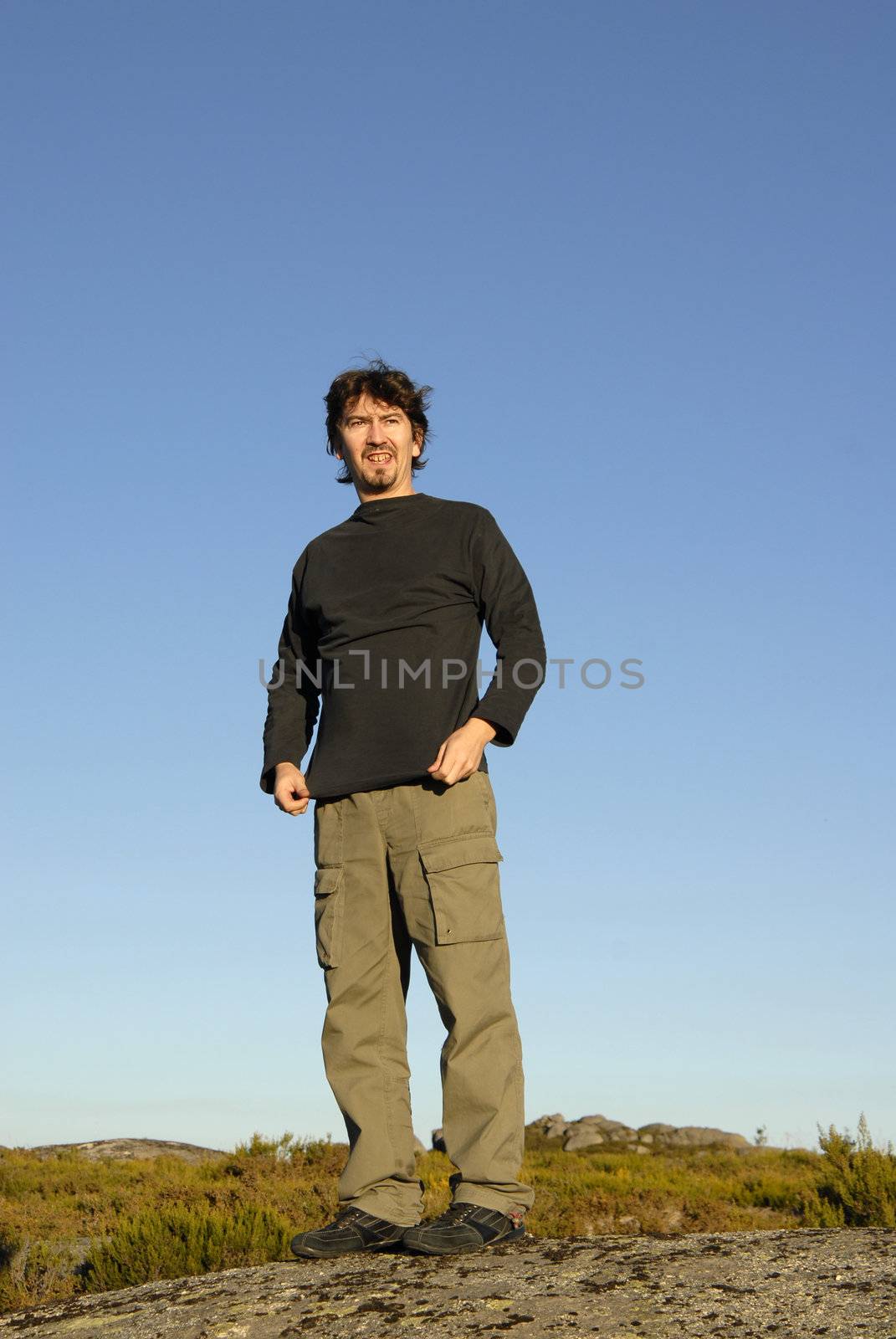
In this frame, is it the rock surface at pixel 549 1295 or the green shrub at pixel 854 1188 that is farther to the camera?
the green shrub at pixel 854 1188

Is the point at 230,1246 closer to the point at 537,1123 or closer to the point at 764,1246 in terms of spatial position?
the point at 764,1246

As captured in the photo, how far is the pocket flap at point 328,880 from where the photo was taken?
14.0ft

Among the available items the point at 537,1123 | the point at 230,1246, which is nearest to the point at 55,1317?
the point at 230,1246

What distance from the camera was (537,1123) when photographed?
19.2 meters

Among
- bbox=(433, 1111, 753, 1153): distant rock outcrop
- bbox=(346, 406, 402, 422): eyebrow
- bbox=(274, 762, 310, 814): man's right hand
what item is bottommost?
bbox=(433, 1111, 753, 1153): distant rock outcrop

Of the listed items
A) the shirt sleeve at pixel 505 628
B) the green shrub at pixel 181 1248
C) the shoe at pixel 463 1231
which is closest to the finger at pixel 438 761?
the shirt sleeve at pixel 505 628

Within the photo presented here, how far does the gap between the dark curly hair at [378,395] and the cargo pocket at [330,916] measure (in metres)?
1.69

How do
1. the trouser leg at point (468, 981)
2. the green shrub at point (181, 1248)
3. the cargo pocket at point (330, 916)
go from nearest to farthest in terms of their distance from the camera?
the trouser leg at point (468, 981)
the cargo pocket at point (330, 916)
the green shrub at point (181, 1248)

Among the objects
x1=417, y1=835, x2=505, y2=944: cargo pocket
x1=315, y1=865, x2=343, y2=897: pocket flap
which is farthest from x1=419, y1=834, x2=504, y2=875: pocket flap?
x1=315, y1=865, x2=343, y2=897: pocket flap

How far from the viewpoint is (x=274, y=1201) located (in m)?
9.48

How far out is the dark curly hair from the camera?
4855 mm

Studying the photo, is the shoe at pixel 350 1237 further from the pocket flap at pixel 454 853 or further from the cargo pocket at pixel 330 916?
the pocket flap at pixel 454 853

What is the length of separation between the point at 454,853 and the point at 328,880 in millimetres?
502

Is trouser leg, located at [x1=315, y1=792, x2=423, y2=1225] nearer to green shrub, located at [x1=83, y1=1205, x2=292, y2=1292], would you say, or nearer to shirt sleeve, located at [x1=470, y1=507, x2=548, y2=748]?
shirt sleeve, located at [x1=470, y1=507, x2=548, y2=748]
